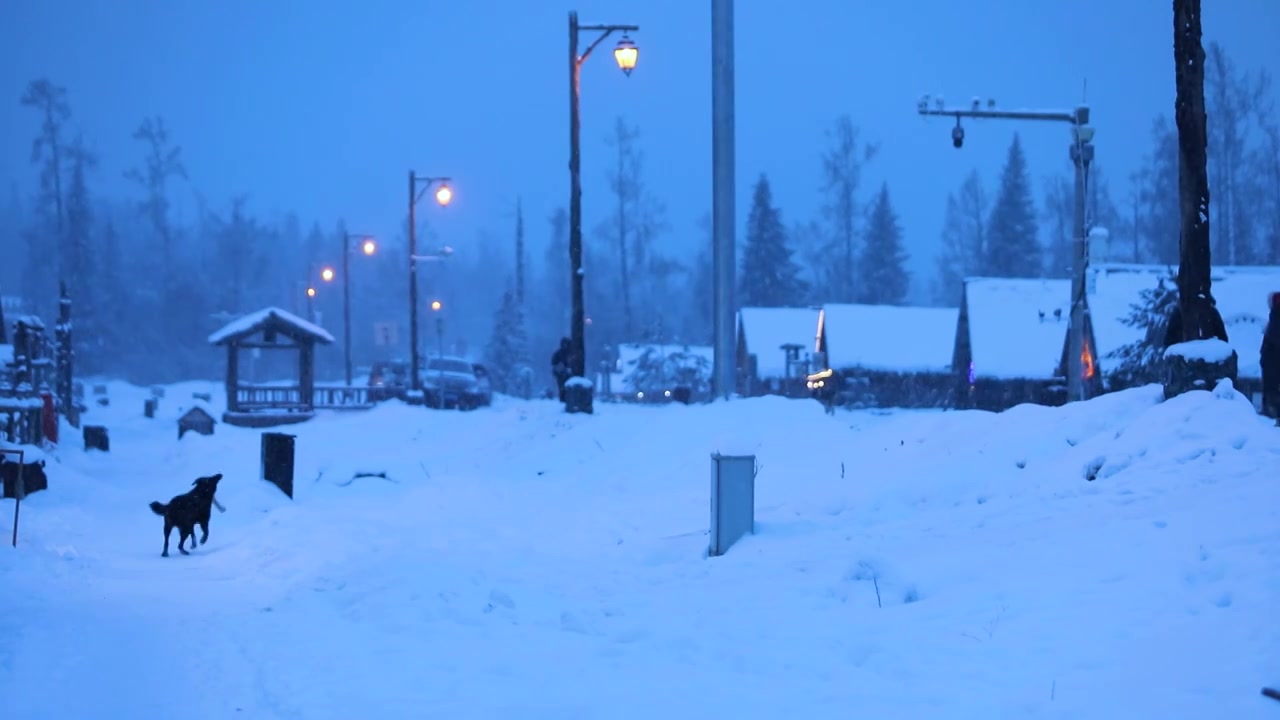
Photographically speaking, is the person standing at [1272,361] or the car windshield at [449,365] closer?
the person standing at [1272,361]

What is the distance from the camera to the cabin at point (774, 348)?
201 ft

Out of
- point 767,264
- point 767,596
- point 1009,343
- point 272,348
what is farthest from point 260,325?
point 767,264

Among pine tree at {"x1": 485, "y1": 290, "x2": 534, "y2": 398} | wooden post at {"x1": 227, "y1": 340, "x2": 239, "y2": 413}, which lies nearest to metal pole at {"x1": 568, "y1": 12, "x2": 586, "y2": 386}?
wooden post at {"x1": 227, "y1": 340, "x2": 239, "y2": 413}

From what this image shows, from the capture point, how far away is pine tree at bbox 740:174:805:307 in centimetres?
8219

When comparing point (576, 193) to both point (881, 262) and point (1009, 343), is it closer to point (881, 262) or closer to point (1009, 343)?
point (1009, 343)

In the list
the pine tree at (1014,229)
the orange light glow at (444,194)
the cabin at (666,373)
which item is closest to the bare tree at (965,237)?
the pine tree at (1014,229)

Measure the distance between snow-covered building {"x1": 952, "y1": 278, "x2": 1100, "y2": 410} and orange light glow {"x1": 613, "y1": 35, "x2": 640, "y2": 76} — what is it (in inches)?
1129

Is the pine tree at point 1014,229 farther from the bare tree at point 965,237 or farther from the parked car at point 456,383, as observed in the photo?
the parked car at point 456,383

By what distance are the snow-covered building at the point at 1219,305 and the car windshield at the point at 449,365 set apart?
26679mm

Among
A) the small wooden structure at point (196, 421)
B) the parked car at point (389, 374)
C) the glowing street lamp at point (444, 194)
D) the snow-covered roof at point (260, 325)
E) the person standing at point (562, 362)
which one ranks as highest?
the glowing street lamp at point (444, 194)

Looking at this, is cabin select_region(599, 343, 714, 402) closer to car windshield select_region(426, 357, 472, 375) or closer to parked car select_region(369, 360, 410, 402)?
parked car select_region(369, 360, 410, 402)

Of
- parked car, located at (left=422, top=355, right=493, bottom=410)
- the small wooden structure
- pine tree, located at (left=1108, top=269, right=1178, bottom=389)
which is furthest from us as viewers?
parked car, located at (left=422, top=355, right=493, bottom=410)

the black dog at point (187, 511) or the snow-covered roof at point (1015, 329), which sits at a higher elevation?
the snow-covered roof at point (1015, 329)

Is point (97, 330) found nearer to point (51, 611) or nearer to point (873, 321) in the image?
point (873, 321)
